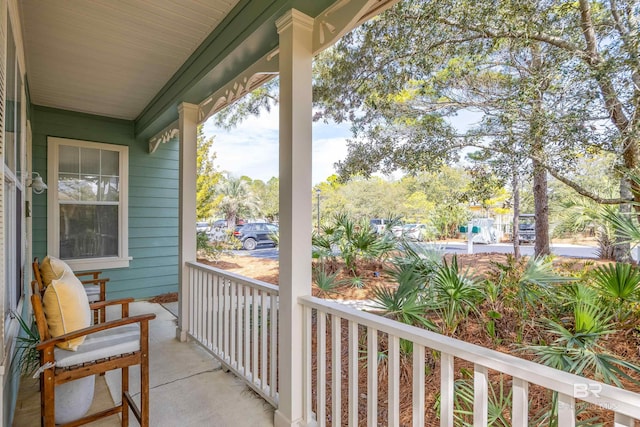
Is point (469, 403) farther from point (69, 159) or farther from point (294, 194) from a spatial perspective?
point (69, 159)

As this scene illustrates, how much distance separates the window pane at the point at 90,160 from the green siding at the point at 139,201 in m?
0.19

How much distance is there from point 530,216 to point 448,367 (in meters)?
5.74

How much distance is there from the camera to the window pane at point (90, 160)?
459 centimetres

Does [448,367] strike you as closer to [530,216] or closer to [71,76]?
[71,76]

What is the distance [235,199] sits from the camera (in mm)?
17781

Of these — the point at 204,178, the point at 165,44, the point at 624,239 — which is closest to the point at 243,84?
the point at 165,44

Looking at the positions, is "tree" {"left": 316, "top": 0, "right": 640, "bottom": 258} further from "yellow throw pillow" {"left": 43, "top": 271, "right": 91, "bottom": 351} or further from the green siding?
"yellow throw pillow" {"left": 43, "top": 271, "right": 91, "bottom": 351}

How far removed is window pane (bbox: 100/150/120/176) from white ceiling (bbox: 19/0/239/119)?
40.0 inches

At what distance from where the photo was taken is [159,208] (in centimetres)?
523

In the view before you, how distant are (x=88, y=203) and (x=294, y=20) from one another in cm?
435

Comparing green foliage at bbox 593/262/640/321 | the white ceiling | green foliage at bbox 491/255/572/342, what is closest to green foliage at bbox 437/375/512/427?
green foliage at bbox 491/255/572/342

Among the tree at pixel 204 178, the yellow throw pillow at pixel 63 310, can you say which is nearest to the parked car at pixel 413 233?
the yellow throw pillow at pixel 63 310

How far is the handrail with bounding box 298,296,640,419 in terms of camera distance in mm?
841

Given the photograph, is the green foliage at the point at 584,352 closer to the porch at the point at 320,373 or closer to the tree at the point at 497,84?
the porch at the point at 320,373
